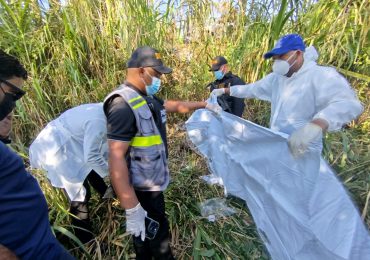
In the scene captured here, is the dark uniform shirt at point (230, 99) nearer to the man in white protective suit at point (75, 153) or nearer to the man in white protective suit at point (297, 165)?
the man in white protective suit at point (297, 165)

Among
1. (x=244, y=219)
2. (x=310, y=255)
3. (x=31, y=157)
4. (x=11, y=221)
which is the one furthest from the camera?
(x=244, y=219)

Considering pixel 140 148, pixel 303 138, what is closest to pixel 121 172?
pixel 140 148

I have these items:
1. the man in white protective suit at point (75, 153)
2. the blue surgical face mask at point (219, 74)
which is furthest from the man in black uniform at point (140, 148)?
the blue surgical face mask at point (219, 74)

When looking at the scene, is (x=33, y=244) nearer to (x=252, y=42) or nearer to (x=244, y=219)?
(x=244, y=219)

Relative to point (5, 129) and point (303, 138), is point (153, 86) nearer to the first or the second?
point (5, 129)

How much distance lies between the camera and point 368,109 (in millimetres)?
3418

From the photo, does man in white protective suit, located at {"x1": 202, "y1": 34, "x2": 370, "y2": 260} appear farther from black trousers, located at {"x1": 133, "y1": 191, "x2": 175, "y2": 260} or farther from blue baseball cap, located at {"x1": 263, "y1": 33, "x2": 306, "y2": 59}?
black trousers, located at {"x1": 133, "y1": 191, "x2": 175, "y2": 260}

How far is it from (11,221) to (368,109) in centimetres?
395

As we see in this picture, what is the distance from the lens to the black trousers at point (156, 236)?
1.59 meters

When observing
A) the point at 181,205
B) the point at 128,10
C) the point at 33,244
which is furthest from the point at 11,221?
the point at 128,10

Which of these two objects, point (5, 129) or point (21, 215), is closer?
point (21, 215)

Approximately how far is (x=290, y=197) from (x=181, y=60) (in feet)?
7.95

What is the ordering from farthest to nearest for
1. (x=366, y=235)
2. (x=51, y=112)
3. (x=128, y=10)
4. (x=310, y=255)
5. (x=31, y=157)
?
(x=128, y=10) → (x=51, y=112) → (x=31, y=157) → (x=310, y=255) → (x=366, y=235)

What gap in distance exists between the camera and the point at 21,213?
0.78m
